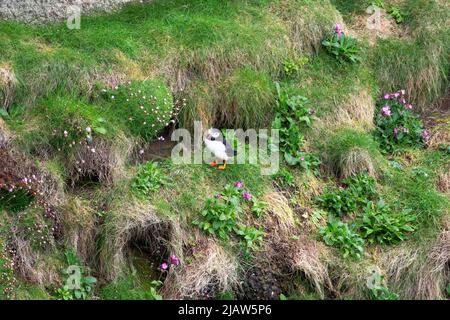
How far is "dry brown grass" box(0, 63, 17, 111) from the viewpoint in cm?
912

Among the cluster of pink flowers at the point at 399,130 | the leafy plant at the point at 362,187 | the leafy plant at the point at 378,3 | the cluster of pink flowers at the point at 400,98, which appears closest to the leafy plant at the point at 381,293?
the leafy plant at the point at 362,187

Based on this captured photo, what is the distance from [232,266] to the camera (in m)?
8.67

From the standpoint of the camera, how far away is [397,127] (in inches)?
419

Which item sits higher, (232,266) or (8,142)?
(8,142)

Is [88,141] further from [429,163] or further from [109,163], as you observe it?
[429,163]

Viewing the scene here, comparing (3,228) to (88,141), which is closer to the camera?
(3,228)

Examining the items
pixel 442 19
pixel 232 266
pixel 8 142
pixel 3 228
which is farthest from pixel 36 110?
pixel 442 19

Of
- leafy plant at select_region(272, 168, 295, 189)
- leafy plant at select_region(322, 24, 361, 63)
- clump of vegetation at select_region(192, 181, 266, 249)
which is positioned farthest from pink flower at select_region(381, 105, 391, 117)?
clump of vegetation at select_region(192, 181, 266, 249)

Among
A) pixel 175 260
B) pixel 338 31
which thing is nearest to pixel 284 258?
pixel 175 260

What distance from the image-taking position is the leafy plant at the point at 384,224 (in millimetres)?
9297

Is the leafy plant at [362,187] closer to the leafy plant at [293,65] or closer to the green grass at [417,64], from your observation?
the leafy plant at [293,65]

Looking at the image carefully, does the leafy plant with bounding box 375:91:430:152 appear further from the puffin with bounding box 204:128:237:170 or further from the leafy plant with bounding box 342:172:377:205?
the puffin with bounding box 204:128:237:170

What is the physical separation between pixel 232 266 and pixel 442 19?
15.7ft
